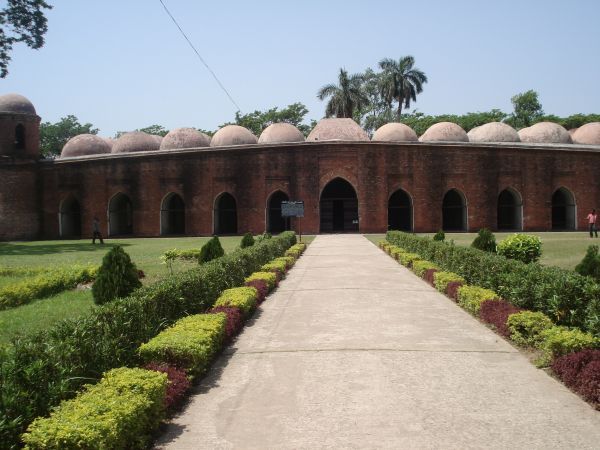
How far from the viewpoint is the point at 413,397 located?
4.39 m

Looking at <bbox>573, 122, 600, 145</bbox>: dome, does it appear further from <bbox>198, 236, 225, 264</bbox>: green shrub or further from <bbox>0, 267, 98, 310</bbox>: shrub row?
<bbox>0, 267, 98, 310</bbox>: shrub row

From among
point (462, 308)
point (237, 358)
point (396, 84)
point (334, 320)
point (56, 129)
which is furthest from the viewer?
point (56, 129)

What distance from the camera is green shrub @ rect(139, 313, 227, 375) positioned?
189 inches

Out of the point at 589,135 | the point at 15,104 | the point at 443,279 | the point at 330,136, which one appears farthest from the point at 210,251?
the point at 589,135

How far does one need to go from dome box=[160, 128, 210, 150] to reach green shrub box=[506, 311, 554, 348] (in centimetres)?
2616

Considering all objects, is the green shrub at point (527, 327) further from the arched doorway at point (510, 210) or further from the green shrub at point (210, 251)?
the arched doorway at point (510, 210)

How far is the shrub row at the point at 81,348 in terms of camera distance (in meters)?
3.07

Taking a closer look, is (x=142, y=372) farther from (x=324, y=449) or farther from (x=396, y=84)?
(x=396, y=84)

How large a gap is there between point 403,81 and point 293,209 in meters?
25.4

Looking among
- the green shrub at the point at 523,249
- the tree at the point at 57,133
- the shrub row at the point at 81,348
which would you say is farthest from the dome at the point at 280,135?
the tree at the point at 57,133

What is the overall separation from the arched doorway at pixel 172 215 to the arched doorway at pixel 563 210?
19267 millimetres

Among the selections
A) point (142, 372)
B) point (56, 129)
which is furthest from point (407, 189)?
point (56, 129)

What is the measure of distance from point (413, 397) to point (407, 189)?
23.2 metres

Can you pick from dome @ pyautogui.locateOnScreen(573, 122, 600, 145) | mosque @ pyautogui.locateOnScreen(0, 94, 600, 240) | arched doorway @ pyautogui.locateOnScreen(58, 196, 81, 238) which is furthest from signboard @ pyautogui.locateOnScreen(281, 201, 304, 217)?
dome @ pyautogui.locateOnScreen(573, 122, 600, 145)
